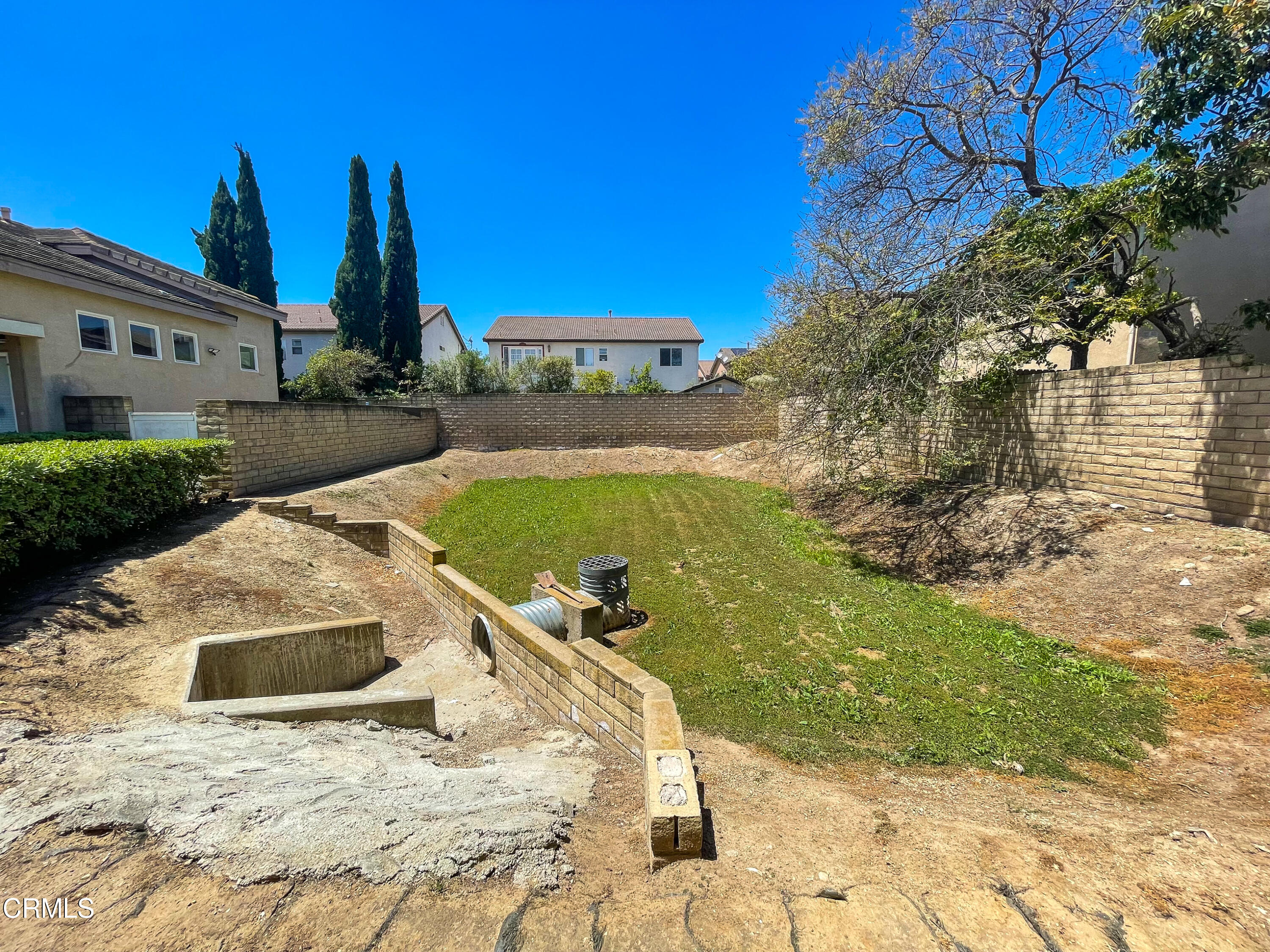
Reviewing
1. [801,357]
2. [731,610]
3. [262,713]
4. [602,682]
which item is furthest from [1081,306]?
[262,713]

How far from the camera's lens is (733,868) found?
7.30 ft

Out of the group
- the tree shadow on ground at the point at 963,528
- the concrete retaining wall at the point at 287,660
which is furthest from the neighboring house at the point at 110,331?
the tree shadow on ground at the point at 963,528

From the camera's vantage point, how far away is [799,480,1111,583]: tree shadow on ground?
7.01 m

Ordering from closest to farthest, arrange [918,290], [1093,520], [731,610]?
1. [731,610]
2. [1093,520]
3. [918,290]

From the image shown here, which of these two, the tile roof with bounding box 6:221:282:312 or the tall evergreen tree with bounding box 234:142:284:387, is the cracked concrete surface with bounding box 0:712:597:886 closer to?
the tile roof with bounding box 6:221:282:312

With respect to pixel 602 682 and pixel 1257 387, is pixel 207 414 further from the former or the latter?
pixel 1257 387

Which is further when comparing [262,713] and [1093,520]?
[1093,520]

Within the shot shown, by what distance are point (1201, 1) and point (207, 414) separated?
13.8m

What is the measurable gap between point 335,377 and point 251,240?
9.49 m

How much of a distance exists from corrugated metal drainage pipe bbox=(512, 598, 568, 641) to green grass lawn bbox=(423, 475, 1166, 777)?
0.85 meters

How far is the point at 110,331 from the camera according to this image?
10977mm

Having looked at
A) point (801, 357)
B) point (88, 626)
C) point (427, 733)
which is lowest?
point (427, 733)

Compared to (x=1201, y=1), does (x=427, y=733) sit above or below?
below

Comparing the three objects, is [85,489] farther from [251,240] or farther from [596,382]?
[251,240]
